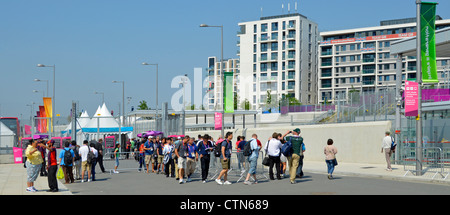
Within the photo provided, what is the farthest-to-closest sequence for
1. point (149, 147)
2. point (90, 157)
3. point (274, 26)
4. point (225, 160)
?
1. point (274, 26)
2. point (149, 147)
3. point (90, 157)
4. point (225, 160)

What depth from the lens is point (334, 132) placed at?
31.1m

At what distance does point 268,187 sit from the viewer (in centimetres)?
1722

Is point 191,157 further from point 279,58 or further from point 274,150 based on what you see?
point 279,58

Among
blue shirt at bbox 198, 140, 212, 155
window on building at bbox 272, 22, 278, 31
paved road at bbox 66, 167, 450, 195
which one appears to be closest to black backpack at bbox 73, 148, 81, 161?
paved road at bbox 66, 167, 450, 195

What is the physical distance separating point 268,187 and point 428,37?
9073 millimetres

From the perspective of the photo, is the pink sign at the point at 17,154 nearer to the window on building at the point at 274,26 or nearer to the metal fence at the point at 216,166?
the metal fence at the point at 216,166

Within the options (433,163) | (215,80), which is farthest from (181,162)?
(215,80)

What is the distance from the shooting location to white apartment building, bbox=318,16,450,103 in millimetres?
93812

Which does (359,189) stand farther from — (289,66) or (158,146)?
(289,66)

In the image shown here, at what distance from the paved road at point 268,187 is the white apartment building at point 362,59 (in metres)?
74.4

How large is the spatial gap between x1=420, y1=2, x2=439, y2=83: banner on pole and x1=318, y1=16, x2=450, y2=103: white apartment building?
71100 millimetres
